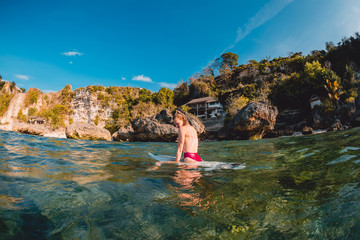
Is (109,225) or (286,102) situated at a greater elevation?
(286,102)

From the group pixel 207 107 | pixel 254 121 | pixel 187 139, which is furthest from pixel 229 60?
pixel 187 139

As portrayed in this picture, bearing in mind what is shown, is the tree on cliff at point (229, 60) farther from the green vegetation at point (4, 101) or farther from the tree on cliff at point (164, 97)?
the green vegetation at point (4, 101)

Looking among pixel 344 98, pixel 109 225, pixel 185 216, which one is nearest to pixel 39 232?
pixel 109 225

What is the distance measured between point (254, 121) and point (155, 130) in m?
11.4

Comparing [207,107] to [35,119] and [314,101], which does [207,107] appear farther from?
[35,119]

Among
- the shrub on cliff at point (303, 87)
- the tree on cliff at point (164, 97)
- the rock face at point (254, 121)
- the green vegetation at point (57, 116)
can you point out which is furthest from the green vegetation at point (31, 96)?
the shrub on cliff at point (303, 87)

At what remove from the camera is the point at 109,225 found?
65.3 inches

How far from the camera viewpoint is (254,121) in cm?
1914

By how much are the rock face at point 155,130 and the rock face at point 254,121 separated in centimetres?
491

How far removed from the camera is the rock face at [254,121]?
62.5ft

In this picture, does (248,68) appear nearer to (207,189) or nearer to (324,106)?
(324,106)

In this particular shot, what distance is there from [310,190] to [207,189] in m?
1.33

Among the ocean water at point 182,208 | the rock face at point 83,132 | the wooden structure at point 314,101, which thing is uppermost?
the wooden structure at point 314,101

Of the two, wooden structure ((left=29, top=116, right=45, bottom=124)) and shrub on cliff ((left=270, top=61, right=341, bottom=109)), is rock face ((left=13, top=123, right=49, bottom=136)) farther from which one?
shrub on cliff ((left=270, top=61, right=341, bottom=109))
